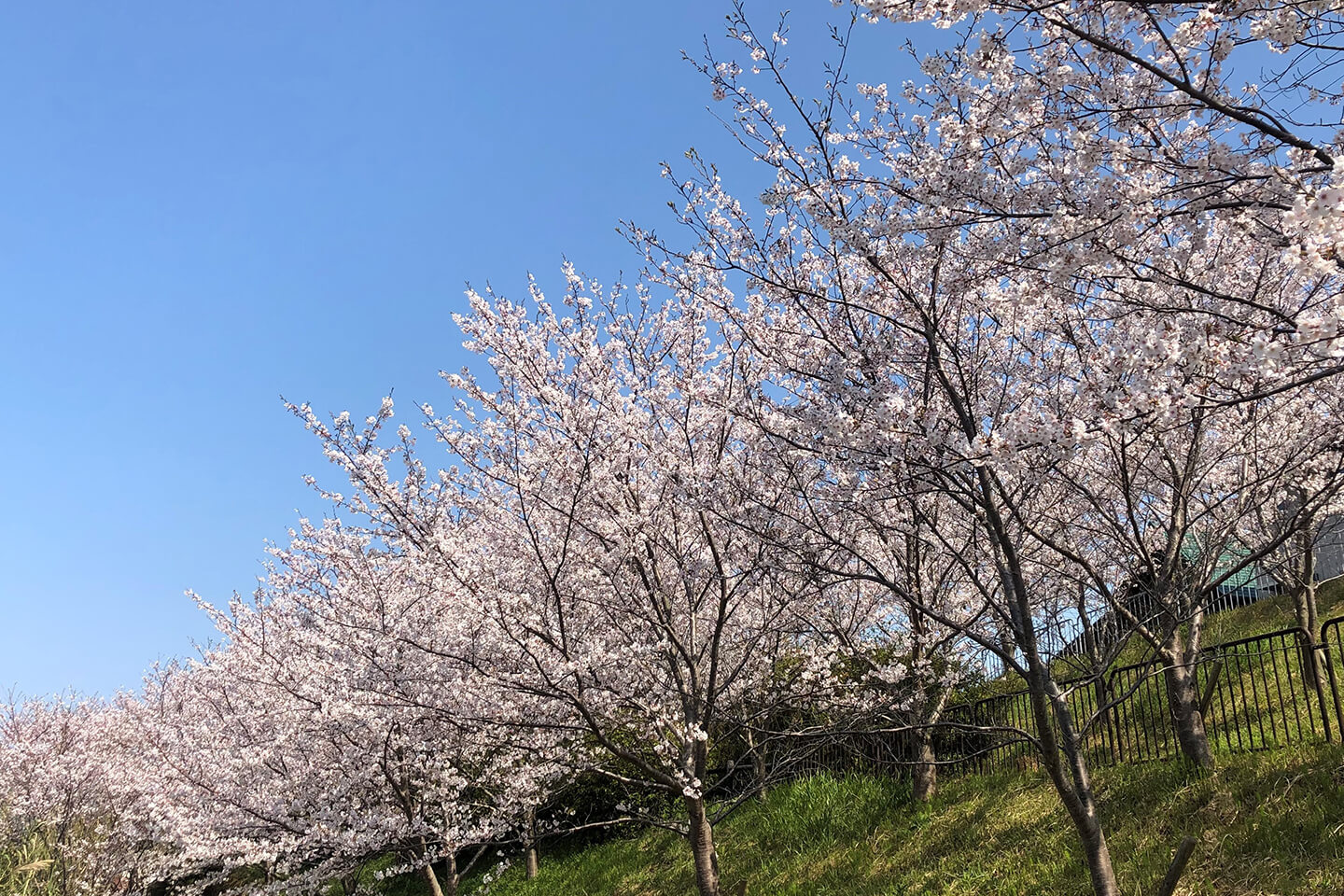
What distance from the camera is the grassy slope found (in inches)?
233

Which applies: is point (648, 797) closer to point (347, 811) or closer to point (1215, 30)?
point (347, 811)

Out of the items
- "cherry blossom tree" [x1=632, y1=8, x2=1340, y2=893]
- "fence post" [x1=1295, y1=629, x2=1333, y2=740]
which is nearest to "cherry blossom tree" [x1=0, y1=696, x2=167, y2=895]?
"cherry blossom tree" [x1=632, y1=8, x2=1340, y2=893]

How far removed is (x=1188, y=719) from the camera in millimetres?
7160

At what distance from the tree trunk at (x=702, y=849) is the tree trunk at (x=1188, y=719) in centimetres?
415

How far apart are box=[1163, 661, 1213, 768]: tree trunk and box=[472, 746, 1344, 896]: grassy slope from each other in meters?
0.17

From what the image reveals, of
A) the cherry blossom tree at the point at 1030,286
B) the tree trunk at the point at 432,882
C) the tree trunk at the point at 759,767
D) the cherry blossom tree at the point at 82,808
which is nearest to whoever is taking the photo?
the cherry blossom tree at the point at 1030,286

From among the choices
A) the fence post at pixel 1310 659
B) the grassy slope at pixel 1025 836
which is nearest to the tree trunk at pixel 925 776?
the grassy slope at pixel 1025 836

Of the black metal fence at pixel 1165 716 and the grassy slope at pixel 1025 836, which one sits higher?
the black metal fence at pixel 1165 716

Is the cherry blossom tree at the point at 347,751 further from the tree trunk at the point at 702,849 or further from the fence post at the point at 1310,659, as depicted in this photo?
the fence post at the point at 1310,659

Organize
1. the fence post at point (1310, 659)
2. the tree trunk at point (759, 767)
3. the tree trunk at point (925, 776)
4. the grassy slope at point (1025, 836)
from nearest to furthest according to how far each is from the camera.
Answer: the grassy slope at point (1025, 836), the fence post at point (1310, 659), the tree trunk at point (759, 767), the tree trunk at point (925, 776)

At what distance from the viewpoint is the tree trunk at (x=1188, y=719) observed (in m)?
7.11

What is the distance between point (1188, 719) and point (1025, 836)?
1.76 m

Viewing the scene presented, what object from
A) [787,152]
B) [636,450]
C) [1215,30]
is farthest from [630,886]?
[1215,30]

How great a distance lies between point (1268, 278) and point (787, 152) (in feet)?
12.9
